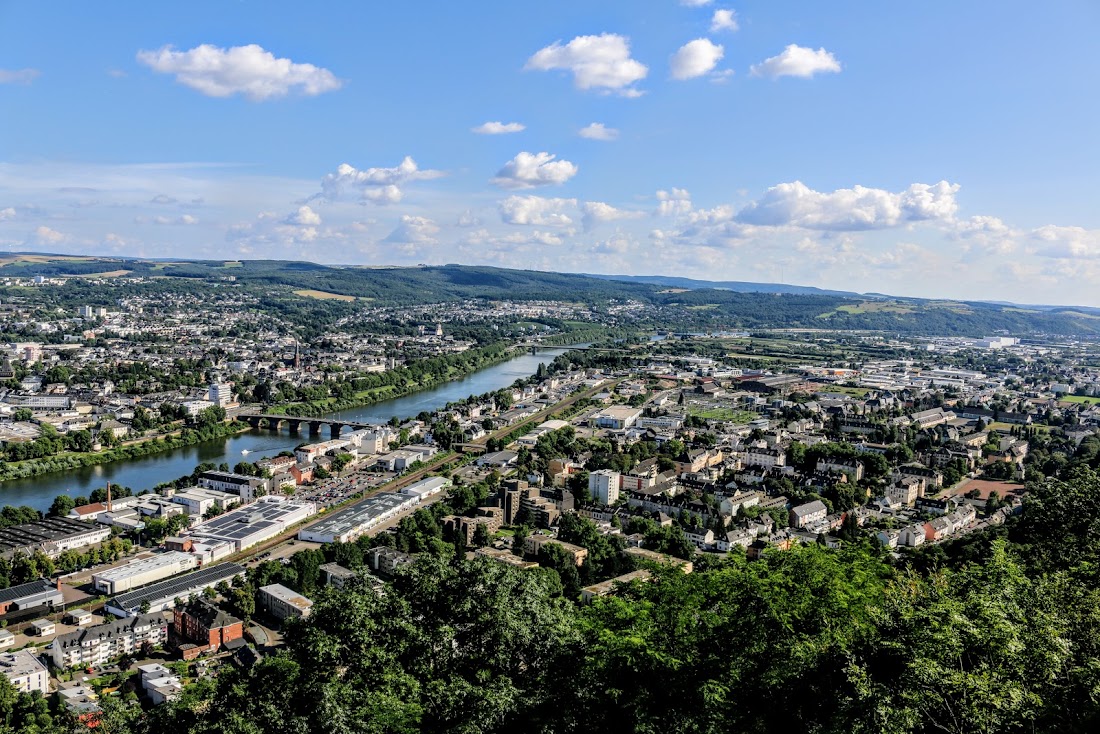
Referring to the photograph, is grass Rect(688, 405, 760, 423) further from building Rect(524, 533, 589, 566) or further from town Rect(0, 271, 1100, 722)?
building Rect(524, 533, 589, 566)

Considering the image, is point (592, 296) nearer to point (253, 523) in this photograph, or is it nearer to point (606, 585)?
point (253, 523)

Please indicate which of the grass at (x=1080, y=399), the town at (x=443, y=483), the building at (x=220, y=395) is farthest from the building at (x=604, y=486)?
the grass at (x=1080, y=399)

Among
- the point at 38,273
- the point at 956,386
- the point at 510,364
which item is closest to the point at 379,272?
the point at 38,273

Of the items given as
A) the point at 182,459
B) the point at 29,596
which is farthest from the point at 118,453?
the point at 29,596

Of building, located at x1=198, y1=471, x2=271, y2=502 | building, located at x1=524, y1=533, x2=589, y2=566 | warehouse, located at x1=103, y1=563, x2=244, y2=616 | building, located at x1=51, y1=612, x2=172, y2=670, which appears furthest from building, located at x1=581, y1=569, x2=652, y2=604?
building, located at x1=198, y1=471, x2=271, y2=502

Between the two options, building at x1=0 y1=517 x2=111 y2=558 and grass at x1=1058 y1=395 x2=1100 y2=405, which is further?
grass at x1=1058 y1=395 x2=1100 y2=405

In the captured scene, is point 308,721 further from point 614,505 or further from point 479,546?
point 614,505
